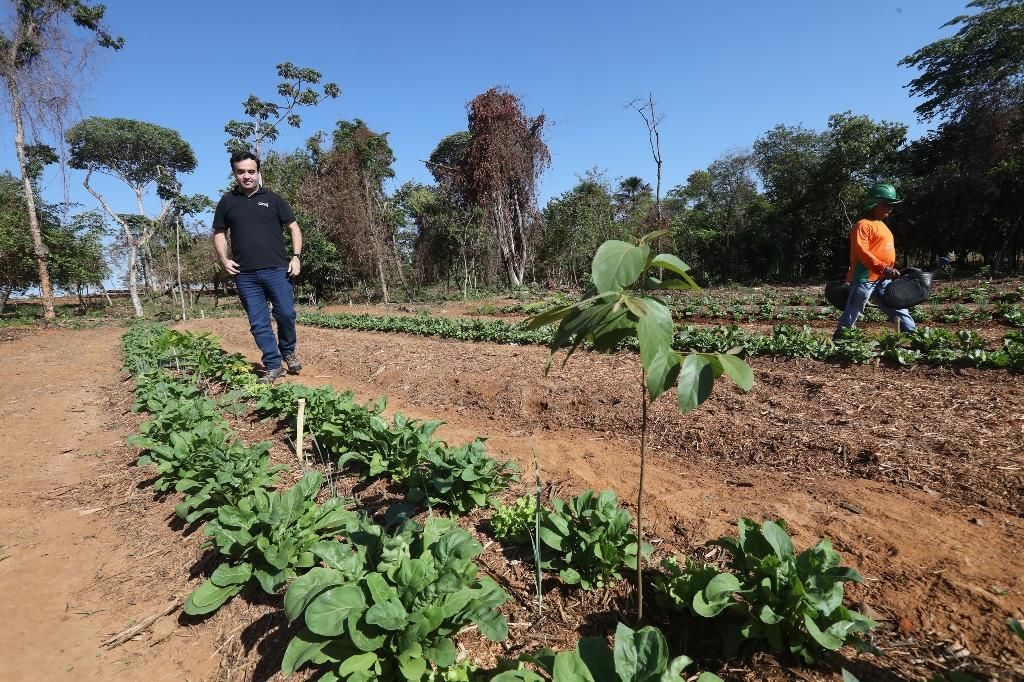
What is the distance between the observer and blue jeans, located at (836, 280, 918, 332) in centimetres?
523

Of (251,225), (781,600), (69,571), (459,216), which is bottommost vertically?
(69,571)

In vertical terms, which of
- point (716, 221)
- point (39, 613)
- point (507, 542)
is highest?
point (716, 221)

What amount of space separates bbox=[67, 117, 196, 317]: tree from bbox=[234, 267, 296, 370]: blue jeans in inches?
946

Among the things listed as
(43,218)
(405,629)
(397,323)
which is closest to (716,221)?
(397,323)

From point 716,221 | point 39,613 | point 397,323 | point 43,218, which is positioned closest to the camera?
point 39,613

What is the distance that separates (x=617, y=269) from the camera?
943 millimetres

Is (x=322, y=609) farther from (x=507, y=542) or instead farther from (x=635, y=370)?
(x=635, y=370)

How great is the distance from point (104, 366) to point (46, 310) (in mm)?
16479

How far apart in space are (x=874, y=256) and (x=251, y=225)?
6.59 m

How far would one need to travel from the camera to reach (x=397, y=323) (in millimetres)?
11906

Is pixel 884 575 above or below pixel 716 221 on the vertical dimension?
below

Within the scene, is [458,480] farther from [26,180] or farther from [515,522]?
[26,180]

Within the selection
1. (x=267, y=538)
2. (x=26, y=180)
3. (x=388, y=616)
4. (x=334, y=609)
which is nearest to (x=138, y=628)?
(x=267, y=538)

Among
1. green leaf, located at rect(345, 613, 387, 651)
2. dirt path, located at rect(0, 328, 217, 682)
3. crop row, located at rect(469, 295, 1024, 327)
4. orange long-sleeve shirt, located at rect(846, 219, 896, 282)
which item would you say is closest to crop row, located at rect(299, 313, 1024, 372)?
orange long-sleeve shirt, located at rect(846, 219, 896, 282)
